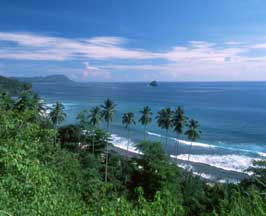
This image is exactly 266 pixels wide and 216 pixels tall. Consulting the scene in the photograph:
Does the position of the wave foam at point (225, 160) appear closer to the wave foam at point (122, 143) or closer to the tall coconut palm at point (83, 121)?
the wave foam at point (122, 143)

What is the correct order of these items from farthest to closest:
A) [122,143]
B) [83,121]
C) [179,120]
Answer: [122,143] → [83,121] → [179,120]

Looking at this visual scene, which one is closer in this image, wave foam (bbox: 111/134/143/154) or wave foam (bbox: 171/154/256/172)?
wave foam (bbox: 171/154/256/172)

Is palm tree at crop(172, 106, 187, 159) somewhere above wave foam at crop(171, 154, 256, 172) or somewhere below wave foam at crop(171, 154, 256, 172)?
above

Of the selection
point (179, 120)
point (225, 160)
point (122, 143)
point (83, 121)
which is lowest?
point (122, 143)

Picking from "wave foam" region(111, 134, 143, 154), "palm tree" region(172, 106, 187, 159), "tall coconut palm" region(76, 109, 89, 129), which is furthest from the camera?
"wave foam" region(111, 134, 143, 154)

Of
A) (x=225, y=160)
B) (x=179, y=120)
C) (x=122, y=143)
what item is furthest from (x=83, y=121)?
(x=225, y=160)

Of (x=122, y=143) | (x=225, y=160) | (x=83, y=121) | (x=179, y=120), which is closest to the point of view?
(x=179, y=120)

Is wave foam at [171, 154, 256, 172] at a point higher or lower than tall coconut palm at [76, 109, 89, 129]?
lower

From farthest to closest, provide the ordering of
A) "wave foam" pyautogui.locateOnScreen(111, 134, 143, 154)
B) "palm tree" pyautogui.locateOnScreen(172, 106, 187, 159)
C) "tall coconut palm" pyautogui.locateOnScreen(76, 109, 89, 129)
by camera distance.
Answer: "wave foam" pyautogui.locateOnScreen(111, 134, 143, 154), "tall coconut palm" pyautogui.locateOnScreen(76, 109, 89, 129), "palm tree" pyautogui.locateOnScreen(172, 106, 187, 159)

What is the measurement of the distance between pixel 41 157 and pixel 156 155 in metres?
26.4

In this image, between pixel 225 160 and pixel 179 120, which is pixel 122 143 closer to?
pixel 179 120

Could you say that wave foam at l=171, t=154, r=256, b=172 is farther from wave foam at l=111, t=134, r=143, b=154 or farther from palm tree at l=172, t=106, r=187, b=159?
wave foam at l=111, t=134, r=143, b=154

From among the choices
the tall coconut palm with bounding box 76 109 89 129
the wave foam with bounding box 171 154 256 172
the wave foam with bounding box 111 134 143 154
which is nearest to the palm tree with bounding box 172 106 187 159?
the wave foam with bounding box 171 154 256 172

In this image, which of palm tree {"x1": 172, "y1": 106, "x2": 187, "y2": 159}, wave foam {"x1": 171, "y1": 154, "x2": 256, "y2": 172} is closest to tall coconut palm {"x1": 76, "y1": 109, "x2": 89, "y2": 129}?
palm tree {"x1": 172, "y1": 106, "x2": 187, "y2": 159}
